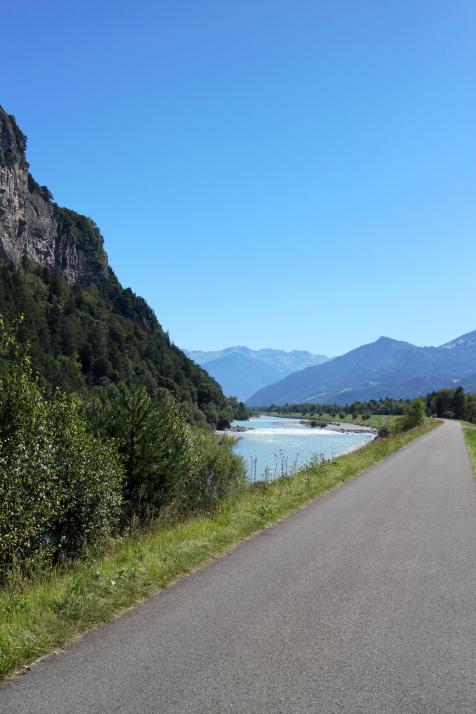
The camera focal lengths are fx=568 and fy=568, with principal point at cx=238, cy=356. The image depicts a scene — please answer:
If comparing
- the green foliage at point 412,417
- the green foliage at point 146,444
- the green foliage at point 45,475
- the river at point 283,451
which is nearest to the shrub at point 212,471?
the river at point 283,451

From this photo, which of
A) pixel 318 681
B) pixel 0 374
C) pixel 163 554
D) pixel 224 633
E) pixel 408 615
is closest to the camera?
pixel 318 681

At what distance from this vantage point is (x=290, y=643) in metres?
6.29

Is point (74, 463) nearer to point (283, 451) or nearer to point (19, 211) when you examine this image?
point (283, 451)

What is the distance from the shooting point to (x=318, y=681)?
5.35 meters

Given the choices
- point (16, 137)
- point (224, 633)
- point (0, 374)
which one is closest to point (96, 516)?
point (0, 374)

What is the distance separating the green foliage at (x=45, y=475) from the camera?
35.8 ft

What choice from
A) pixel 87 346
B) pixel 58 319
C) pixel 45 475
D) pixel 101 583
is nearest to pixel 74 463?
pixel 45 475

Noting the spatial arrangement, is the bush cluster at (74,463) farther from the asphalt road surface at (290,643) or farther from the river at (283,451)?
the river at (283,451)

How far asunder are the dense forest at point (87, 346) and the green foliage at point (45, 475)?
287 ft

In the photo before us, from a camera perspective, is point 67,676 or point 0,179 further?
point 0,179

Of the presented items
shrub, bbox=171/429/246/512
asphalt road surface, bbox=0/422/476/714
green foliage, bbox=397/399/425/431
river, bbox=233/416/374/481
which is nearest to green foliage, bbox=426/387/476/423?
river, bbox=233/416/374/481

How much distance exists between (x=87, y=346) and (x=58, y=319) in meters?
10.5

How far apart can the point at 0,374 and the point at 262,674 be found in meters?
9.57

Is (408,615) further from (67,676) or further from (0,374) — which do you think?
(0,374)
